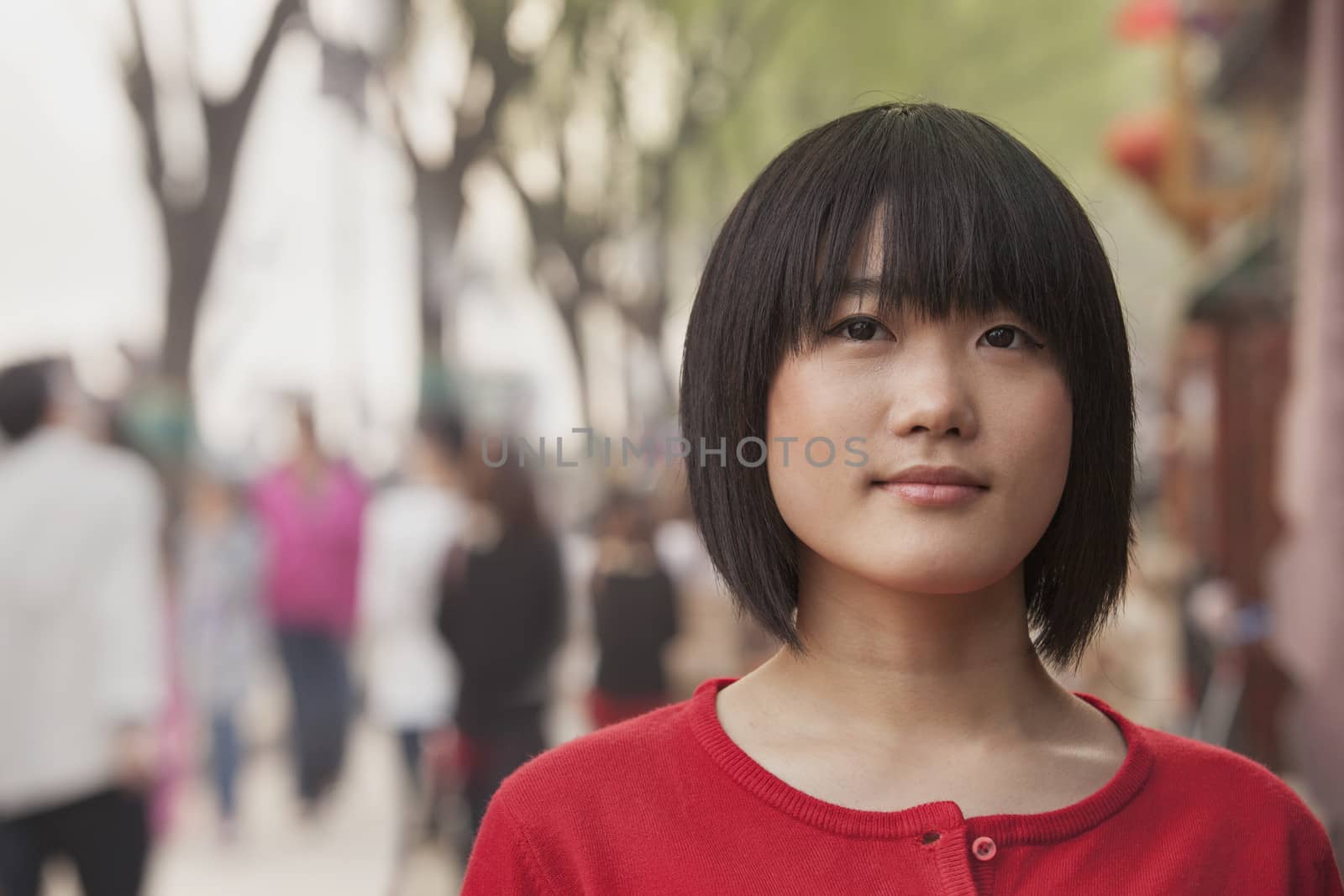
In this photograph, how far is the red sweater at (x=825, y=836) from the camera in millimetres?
1414

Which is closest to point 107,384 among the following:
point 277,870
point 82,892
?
point 82,892

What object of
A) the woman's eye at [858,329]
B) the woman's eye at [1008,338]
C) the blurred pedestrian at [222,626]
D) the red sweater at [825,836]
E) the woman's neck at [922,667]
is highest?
the woman's eye at [858,329]

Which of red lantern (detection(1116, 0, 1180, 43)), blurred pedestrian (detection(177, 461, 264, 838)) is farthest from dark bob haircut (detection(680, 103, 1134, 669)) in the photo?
red lantern (detection(1116, 0, 1180, 43))

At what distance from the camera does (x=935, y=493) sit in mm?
1381

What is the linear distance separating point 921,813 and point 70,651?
3.40 meters

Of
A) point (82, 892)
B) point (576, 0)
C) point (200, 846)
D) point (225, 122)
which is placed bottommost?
point (200, 846)

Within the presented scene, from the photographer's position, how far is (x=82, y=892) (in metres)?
4.01

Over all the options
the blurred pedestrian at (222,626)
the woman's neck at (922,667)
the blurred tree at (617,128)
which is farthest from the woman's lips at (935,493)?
the blurred tree at (617,128)

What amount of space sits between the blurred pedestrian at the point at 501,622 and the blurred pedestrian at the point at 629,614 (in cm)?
29

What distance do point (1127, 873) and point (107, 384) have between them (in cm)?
430

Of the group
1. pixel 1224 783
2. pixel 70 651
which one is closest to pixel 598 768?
pixel 1224 783

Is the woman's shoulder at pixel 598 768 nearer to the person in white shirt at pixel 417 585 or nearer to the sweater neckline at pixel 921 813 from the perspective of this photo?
the sweater neckline at pixel 921 813

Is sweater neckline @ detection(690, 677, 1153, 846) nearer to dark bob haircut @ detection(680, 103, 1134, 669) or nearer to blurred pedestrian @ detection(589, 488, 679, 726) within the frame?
dark bob haircut @ detection(680, 103, 1134, 669)

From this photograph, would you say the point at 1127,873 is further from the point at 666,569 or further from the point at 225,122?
the point at 225,122
